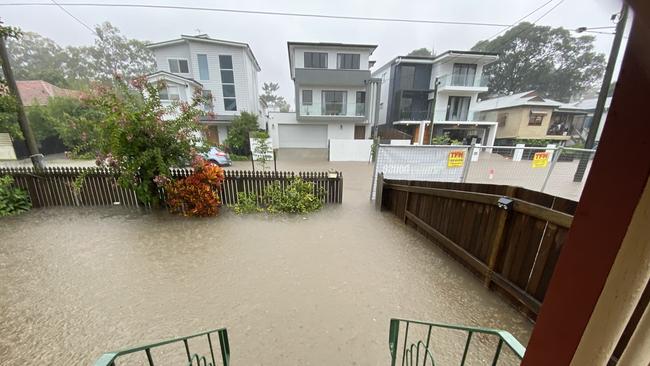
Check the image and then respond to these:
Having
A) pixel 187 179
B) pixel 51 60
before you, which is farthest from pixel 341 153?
pixel 51 60

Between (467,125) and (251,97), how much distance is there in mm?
17421

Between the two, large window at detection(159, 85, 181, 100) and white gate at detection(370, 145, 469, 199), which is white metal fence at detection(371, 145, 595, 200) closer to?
white gate at detection(370, 145, 469, 199)

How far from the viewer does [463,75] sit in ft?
58.1

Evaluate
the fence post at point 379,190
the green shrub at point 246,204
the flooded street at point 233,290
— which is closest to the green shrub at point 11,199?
the flooded street at point 233,290

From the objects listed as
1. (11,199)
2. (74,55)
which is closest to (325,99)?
(11,199)

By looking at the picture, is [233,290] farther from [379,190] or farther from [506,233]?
[379,190]

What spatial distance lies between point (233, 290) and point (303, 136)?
15838 millimetres

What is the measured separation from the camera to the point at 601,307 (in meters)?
0.57

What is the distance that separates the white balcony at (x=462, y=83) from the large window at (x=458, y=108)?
1096mm

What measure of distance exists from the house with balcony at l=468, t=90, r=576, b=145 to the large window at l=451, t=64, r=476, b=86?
2451 mm

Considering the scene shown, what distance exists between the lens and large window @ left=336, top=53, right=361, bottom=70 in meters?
16.2

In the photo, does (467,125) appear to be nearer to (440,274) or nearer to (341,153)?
(341,153)

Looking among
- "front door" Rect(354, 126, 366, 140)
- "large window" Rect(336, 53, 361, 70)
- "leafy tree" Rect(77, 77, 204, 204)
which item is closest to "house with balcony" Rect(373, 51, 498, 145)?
"front door" Rect(354, 126, 366, 140)

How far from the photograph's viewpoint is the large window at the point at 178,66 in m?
17.0
